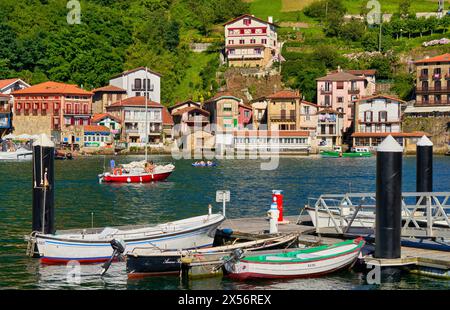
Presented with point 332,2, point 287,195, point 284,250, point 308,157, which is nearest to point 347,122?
point 308,157

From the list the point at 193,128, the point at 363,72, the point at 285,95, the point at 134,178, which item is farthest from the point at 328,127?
the point at 134,178

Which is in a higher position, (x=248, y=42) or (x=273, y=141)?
(x=248, y=42)

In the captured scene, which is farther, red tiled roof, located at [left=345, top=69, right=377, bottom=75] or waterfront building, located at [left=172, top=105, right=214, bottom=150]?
red tiled roof, located at [left=345, top=69, right=377, bottom=75]

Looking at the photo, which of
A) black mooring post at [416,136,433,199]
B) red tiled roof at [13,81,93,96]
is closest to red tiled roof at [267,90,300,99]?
red tiled roof at [13,81,93,96]

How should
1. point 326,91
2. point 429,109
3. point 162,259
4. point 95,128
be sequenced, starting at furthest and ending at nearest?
point 326,91
point 429,109
point 95,128
point 162,259

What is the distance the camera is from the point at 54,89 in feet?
399

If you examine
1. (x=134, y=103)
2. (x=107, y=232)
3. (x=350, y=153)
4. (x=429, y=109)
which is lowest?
(x=107, y=232)

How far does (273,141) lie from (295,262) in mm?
90931

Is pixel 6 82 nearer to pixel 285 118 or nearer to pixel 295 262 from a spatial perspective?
pixel 285 118

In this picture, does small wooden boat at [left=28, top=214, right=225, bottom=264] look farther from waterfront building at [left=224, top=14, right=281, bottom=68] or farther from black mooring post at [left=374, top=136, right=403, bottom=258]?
waterfront building at [left=224, top=14, right=281, bottom=68]

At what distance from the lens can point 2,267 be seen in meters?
31.3

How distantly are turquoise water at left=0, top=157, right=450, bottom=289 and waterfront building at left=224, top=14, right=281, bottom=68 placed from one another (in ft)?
116

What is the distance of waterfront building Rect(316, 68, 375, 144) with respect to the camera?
125m

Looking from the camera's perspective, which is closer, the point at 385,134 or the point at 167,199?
the point at 167,199
